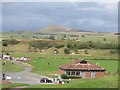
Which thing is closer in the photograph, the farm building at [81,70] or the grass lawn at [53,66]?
the farm building at [81,70]

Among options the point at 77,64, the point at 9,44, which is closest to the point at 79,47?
the point at 9,44

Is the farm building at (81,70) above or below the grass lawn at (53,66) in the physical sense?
above

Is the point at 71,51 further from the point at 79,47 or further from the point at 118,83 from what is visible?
the point at 118,83

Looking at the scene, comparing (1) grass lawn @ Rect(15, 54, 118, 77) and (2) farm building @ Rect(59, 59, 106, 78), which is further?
(1) grass lawn @ Rect(15, 54, 118, 77)

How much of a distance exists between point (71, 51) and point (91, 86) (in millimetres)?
93532

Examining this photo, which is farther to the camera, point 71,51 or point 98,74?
point 71,51

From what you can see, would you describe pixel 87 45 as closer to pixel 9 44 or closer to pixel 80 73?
pixel 9 44

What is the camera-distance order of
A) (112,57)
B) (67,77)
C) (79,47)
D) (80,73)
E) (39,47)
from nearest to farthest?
1. (67,77)
2. (80,73)
3. (112,57)
4. (79,47)
5. (39,47)

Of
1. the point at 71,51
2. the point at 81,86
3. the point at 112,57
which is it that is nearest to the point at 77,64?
the point at 81,86

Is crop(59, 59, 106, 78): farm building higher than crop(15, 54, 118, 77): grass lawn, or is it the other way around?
crop(59, 59, 106, 78): farm building

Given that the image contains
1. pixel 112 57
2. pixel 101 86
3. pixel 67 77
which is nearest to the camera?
pixel 101 86

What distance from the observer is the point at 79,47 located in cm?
12444

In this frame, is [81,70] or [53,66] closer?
[81,70]

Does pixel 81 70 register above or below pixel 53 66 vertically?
above
